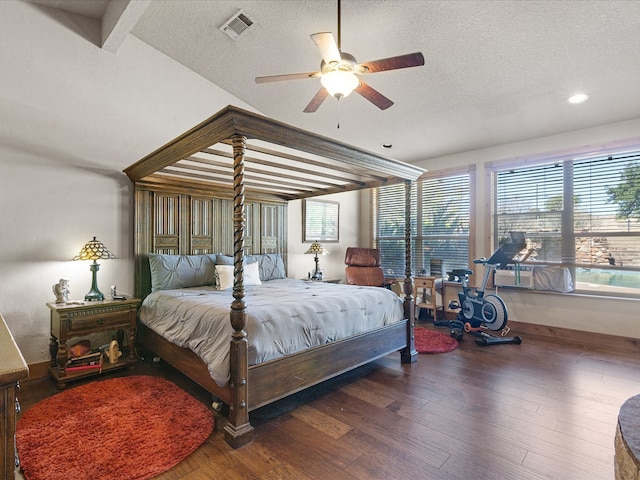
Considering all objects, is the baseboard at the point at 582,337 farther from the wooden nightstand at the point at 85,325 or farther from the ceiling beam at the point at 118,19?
the ceiling beam at the point at 118,19

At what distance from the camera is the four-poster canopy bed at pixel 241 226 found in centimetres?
217

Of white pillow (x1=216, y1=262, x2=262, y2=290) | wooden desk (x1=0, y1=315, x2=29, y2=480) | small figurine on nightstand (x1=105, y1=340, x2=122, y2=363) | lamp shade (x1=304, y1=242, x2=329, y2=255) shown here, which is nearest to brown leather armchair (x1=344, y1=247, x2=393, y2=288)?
lamp shade (x1=304, y1=242, x2=329, y2=255)

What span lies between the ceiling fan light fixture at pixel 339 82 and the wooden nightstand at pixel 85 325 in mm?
2735

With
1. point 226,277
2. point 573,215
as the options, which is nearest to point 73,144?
point 226,277

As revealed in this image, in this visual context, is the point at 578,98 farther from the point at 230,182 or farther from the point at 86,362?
the point at 86,362

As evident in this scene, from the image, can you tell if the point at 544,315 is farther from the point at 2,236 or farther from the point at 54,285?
the point at 2,236

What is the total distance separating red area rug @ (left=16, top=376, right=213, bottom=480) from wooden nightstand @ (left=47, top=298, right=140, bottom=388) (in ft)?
0.77

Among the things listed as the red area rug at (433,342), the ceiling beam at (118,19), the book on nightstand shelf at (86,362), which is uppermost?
the ceiling beam at (118,19)

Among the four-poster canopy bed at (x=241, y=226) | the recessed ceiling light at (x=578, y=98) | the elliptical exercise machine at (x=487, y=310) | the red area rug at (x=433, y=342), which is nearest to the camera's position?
the four-poster canopy bed at (x=241, y=226)

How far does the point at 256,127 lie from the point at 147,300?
2.33 metres

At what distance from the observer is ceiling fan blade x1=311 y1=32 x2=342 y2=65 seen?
2.06 metres

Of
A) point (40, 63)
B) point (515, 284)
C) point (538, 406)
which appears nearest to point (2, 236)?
point (40, 63)

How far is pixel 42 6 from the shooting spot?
3.17 meters

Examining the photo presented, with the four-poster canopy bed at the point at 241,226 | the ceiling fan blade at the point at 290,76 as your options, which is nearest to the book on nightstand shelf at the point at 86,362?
the four-poster canopy bed at the point at 241,226
